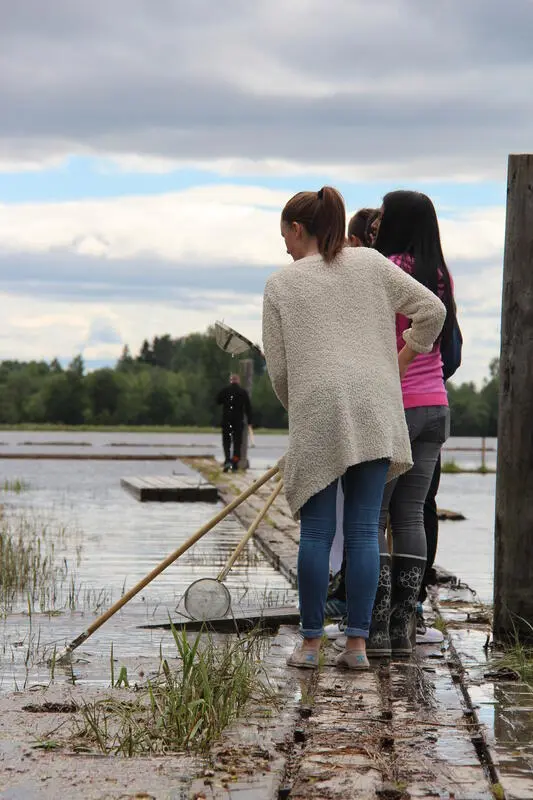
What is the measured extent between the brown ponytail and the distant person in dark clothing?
1796 centimetres

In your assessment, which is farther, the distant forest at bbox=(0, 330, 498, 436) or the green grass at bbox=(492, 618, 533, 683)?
the distant forest at bbox=(0, 330, 498, 436)

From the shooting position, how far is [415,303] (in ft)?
17.6

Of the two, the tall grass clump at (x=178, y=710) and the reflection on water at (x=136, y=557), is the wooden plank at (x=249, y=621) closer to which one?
the reflection on water at (x=136, y=557)

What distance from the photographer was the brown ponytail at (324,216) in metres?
5.34

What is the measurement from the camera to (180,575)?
9.48m

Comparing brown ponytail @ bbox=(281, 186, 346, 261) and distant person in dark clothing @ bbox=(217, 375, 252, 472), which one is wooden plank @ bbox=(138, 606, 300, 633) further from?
distant person in dark clothing @ bbox=(217, 375, 252, 472)

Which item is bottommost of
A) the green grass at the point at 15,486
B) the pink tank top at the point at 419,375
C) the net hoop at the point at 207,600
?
the green grass at the point at 15,486

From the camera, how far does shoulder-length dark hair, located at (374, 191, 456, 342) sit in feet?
19.0

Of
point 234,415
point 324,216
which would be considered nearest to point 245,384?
point 234,415

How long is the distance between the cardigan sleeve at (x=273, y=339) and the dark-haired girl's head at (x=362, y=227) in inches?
41.7

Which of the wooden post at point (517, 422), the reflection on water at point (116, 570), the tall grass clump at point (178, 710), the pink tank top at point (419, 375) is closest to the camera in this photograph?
the tall grass clump at point (178, 710)

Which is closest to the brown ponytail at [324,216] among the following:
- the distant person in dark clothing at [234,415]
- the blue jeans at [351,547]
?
the blue jeans at [351,547]

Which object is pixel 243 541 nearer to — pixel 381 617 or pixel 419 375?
pixel 381 617

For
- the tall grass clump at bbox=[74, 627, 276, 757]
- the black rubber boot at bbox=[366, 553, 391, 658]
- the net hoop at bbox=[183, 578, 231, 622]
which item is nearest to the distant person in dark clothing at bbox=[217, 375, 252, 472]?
the net hoop at bbox=[183, 578, 231, 622]
